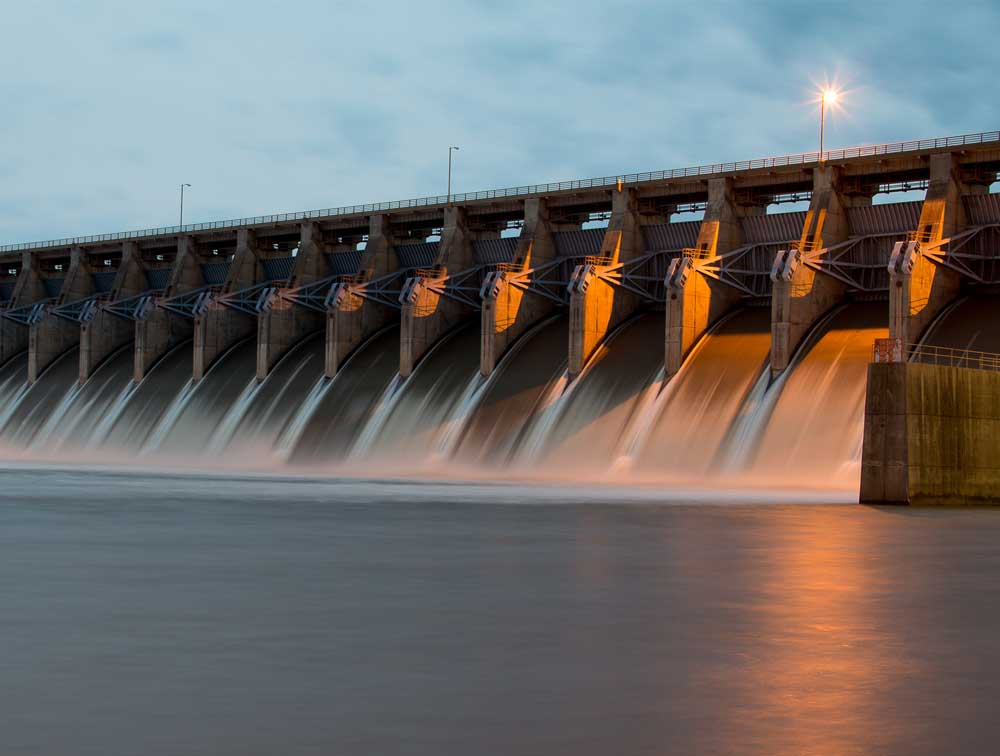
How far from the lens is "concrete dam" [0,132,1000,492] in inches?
1806

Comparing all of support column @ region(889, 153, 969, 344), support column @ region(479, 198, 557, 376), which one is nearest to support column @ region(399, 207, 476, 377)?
support column @ region(479, 198, 557, 376)

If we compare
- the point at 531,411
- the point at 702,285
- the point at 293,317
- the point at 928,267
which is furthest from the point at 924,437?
the point at 293,317

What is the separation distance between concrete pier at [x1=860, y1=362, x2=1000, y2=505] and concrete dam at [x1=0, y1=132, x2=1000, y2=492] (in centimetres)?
640

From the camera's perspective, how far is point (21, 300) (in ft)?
287

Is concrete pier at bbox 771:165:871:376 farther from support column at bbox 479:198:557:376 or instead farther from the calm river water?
the calm river water

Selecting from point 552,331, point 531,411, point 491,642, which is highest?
point 552,331

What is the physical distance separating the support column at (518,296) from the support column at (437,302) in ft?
9.12

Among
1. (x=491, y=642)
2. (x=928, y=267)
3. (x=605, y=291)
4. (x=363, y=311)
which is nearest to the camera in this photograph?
(x=491, y=642)

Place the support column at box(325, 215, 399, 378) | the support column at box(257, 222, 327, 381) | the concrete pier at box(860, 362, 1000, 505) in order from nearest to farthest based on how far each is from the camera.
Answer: the concrete pier at box(860, 362, 1000, 505) < the support column at box(325, 215, 399, 378) < the support column at box(257, 222, 327, 381)

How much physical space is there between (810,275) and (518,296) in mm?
13747

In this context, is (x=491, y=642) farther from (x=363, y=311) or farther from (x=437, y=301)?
(x=363, y=311)

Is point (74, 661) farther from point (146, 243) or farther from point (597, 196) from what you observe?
point (146, 243)

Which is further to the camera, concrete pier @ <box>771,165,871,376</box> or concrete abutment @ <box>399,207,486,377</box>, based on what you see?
concrete abutment @ <box>399,207,486,377</box>

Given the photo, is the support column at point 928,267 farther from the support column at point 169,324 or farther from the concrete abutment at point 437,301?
the support column at point 169,324
